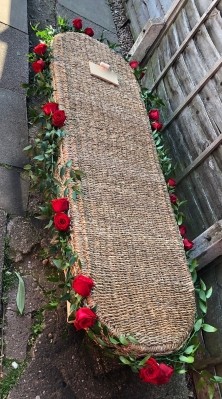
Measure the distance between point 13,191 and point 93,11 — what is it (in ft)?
8.66

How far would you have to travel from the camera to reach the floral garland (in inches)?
75.8

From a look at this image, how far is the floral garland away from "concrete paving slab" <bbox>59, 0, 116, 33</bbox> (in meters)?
1.36

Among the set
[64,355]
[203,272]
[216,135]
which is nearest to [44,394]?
[64,355]

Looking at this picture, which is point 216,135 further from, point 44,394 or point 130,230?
point 44,394

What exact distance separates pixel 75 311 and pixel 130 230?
52 centimetres

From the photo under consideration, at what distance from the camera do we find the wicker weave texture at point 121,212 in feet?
6.72

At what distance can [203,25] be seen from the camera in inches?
126

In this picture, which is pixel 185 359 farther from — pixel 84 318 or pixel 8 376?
pixel 8 376

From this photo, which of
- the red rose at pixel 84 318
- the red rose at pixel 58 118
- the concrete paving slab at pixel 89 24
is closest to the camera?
the red rose at pixel 84 318

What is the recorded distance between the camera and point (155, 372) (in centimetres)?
188

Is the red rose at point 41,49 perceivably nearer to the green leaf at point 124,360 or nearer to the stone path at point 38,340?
the stone path at point 38,340

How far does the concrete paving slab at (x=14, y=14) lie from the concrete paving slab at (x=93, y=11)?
26.4 inches

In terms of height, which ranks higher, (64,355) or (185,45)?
(185,45)

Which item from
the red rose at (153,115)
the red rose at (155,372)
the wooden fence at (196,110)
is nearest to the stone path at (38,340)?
the red rose at (155,372)
